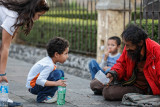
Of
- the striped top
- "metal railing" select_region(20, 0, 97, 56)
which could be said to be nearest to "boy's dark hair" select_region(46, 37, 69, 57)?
the striped top

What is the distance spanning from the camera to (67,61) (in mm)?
8875

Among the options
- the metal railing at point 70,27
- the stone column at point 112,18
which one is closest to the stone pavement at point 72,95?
the stone column at point 112,18

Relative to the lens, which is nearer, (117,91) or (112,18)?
(117,91)

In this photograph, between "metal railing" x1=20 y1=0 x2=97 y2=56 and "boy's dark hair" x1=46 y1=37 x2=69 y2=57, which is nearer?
"boy's dark hair" x1=46 y1=37 x2=69 y2=57

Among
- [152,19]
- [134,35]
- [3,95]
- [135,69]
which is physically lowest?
[3,95]

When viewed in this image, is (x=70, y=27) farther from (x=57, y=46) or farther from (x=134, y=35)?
(x=134, y=35)

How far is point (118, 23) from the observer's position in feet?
24.5

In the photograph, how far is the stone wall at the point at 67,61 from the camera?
8.05 meters

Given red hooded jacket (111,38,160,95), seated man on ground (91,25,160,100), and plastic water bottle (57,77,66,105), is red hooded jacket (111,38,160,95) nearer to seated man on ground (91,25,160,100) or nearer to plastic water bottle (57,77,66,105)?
seated man on ground (91,25,160,100)

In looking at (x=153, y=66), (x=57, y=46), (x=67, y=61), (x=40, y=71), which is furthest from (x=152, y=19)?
(x=67, y=61)

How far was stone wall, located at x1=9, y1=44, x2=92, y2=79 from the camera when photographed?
8055mm

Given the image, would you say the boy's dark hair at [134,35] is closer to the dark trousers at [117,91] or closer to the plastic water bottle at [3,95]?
the dark trousers at [117,91]

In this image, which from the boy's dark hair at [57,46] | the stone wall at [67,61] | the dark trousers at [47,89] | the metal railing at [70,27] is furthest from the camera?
the metal railing at [70,27]

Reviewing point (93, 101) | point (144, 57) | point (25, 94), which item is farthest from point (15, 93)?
point (144, 57)
